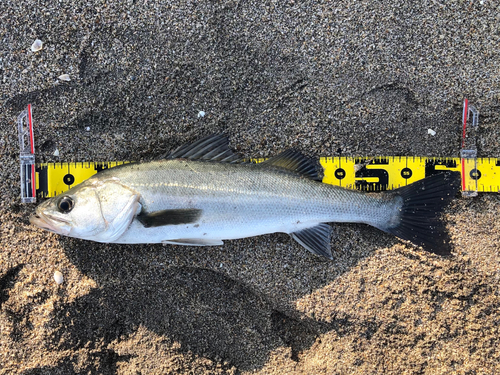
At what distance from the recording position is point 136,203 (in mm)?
2600

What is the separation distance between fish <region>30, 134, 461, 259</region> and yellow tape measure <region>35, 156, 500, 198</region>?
194 mm

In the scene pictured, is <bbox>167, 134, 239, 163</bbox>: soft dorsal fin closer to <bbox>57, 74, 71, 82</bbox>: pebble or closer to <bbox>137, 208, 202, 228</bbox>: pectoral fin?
<bbox>137, 208, 202, 228</bbox>: pectoral fin

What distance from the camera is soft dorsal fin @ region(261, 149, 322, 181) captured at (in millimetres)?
2836

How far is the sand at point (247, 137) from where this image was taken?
9.26ft

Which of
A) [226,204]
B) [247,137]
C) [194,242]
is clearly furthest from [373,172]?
[194,242]

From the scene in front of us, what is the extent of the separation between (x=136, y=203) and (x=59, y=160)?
0.94 meters

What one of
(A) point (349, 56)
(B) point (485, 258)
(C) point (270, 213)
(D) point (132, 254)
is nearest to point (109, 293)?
(D) point (132, 254)

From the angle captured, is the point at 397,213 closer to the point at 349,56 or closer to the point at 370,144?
the point at 370,144

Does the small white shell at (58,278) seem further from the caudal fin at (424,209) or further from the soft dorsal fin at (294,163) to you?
the caudal fin at (424,209)

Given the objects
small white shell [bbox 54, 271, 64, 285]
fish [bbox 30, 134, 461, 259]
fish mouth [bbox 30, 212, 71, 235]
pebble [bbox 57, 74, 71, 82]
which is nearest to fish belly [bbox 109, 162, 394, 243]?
fish [bbox 30, 134, 461, 259]

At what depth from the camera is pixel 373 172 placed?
2.99 m

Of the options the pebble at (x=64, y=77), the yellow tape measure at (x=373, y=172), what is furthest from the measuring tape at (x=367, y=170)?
the pebble at (x=64, y=77)

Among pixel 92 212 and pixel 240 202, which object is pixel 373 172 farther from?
pixel 92 212

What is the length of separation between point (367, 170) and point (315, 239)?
76 cm
